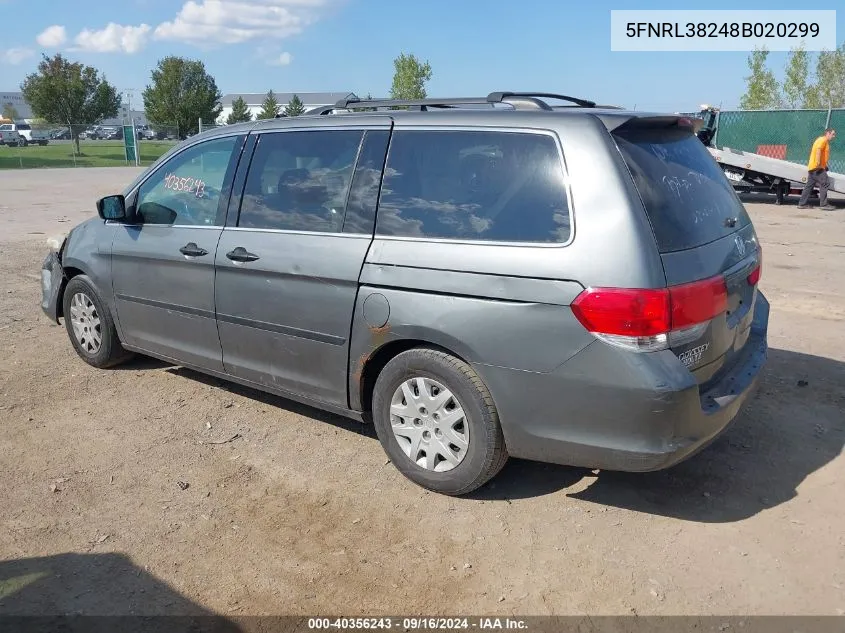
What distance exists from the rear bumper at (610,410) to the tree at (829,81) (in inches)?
1436

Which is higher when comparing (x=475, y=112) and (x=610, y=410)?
(x=475, y=112)

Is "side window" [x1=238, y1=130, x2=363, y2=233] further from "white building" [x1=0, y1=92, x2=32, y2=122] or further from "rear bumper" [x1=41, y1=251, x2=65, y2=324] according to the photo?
"white building" [x1=0, y1=92, x2=32, y2=122]

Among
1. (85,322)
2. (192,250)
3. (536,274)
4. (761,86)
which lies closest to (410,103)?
(536,274)

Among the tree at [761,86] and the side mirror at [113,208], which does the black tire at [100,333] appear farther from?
the tree at [761,86]

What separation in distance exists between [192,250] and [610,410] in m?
2.81

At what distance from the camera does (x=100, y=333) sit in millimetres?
5395

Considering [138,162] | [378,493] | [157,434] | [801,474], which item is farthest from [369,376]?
[138,162]

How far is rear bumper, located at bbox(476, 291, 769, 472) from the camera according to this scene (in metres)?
3.00


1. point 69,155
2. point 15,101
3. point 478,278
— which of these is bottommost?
point 478,278

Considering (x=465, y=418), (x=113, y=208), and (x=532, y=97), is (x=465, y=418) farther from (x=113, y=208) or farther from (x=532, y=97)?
(x=113, y=208)

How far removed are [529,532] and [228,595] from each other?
1.40 metres

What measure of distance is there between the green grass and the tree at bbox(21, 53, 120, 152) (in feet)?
6.76

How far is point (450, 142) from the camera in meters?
3.58

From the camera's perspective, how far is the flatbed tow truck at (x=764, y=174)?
56.4 ft
